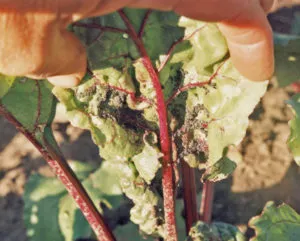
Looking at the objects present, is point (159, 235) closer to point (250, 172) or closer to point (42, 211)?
point (42, 211)

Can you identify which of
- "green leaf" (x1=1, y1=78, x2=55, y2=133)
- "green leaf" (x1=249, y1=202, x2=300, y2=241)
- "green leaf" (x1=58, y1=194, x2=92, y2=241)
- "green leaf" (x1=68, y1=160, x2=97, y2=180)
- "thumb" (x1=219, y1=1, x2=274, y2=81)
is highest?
"thumb" (x1=219, y1=1, x2=274, y2=81)

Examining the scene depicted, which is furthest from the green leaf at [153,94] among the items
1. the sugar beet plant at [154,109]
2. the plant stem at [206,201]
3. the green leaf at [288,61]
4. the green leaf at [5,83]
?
the plant stem at [206,201]

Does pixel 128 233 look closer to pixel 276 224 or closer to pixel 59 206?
pixel 59 206

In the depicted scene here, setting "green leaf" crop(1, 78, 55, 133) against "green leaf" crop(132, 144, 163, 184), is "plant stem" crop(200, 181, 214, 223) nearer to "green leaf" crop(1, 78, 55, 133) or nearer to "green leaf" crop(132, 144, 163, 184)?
"green leaf" crop(132, 144, 163, 184)

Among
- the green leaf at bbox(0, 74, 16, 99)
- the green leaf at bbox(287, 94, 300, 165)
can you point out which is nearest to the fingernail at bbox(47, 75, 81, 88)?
the green leaf at bbox(0, 74, 16, 99)

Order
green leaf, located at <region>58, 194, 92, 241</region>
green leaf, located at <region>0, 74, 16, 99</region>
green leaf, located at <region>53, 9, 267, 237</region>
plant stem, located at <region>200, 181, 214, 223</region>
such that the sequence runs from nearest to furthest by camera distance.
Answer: green leaf, located at <region>53, 9, 267, 237</region> < green leaf, located at <region>0, 74, 16, 99</region> < plant stem, located at <region>200, 181, 214, 223</region> < green leaf, located at <region>58, 194, 92, 241</region>

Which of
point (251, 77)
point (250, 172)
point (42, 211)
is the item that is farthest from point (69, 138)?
point (251, 77)

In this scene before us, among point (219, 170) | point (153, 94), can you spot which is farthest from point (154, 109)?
point (219, 170)
